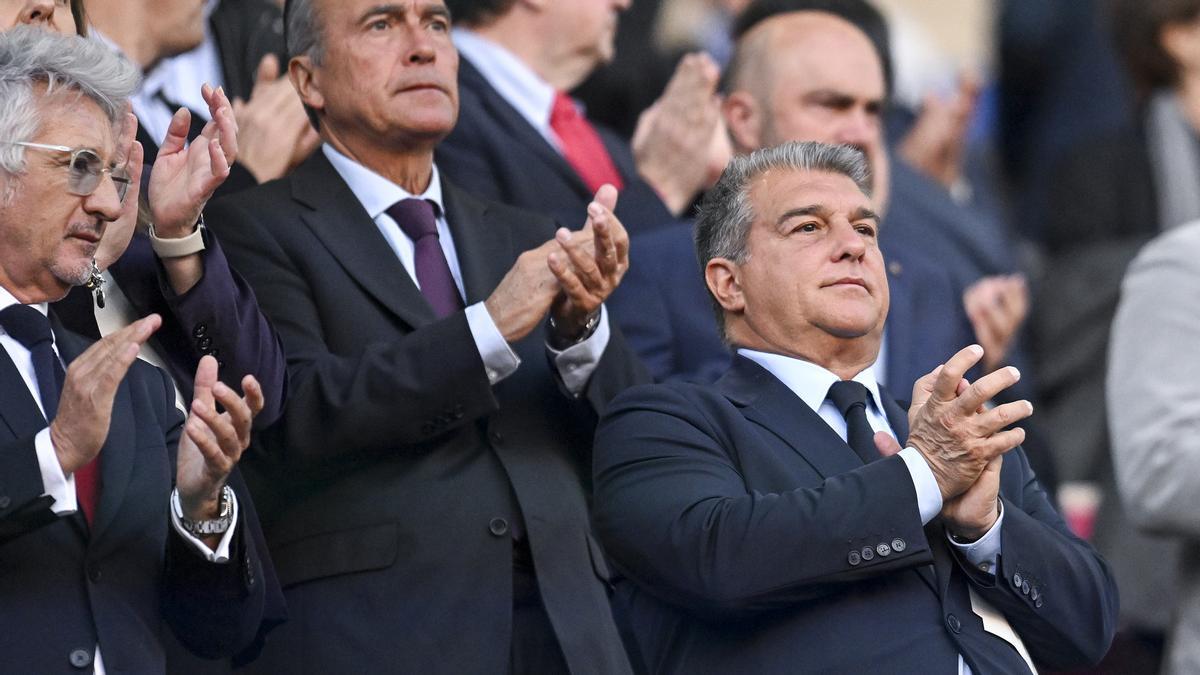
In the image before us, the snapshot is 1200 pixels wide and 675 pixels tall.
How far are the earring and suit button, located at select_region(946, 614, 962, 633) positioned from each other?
1.63m

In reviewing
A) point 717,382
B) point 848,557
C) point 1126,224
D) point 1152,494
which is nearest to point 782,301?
point 717,382

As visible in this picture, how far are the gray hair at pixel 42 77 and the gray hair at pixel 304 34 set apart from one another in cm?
87

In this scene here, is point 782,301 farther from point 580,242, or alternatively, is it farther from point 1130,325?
point 1130,325

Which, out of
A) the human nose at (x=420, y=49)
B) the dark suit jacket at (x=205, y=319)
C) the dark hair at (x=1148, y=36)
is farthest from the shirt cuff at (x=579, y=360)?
the dark hair at (x=1148, y=36)

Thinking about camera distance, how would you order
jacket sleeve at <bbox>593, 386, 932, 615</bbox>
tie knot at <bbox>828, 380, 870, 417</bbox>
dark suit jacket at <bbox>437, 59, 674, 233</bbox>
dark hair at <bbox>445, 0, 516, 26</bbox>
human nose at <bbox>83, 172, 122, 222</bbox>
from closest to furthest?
jacket sleeve at <bbox>593, 386, 932, 615</bbox> → human nose at <bbox>83, 172, 122, 222</bbox> → tie knot at <bbox>828, 380, 870, 417</bbox> → dark suit jacket at <bbox>437, 59, 674, 233</bbox> → dark hair at <bbox>445, 0, 516, 26</bbox>

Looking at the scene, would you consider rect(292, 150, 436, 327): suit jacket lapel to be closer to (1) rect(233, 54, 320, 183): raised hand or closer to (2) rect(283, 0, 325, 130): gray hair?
(2) rect(283, 0, 325, 130): gray hair

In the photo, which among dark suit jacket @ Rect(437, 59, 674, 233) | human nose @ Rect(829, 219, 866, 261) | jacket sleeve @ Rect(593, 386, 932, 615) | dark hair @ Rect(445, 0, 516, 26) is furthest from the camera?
dark hair @ Rect(445, 0, 516, 26)

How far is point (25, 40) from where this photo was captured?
155 inches

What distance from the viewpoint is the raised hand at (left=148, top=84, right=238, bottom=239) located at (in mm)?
3988

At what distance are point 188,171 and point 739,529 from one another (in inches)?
46.8

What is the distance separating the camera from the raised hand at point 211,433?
366cm

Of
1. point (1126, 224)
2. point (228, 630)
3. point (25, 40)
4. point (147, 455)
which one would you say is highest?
point (25, 40)

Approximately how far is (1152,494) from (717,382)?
1.25m

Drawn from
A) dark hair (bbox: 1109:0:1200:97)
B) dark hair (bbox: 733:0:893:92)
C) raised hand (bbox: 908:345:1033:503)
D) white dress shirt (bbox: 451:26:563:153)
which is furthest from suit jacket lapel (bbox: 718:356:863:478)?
dark hair (bbox: 1109:0:1200:97)
